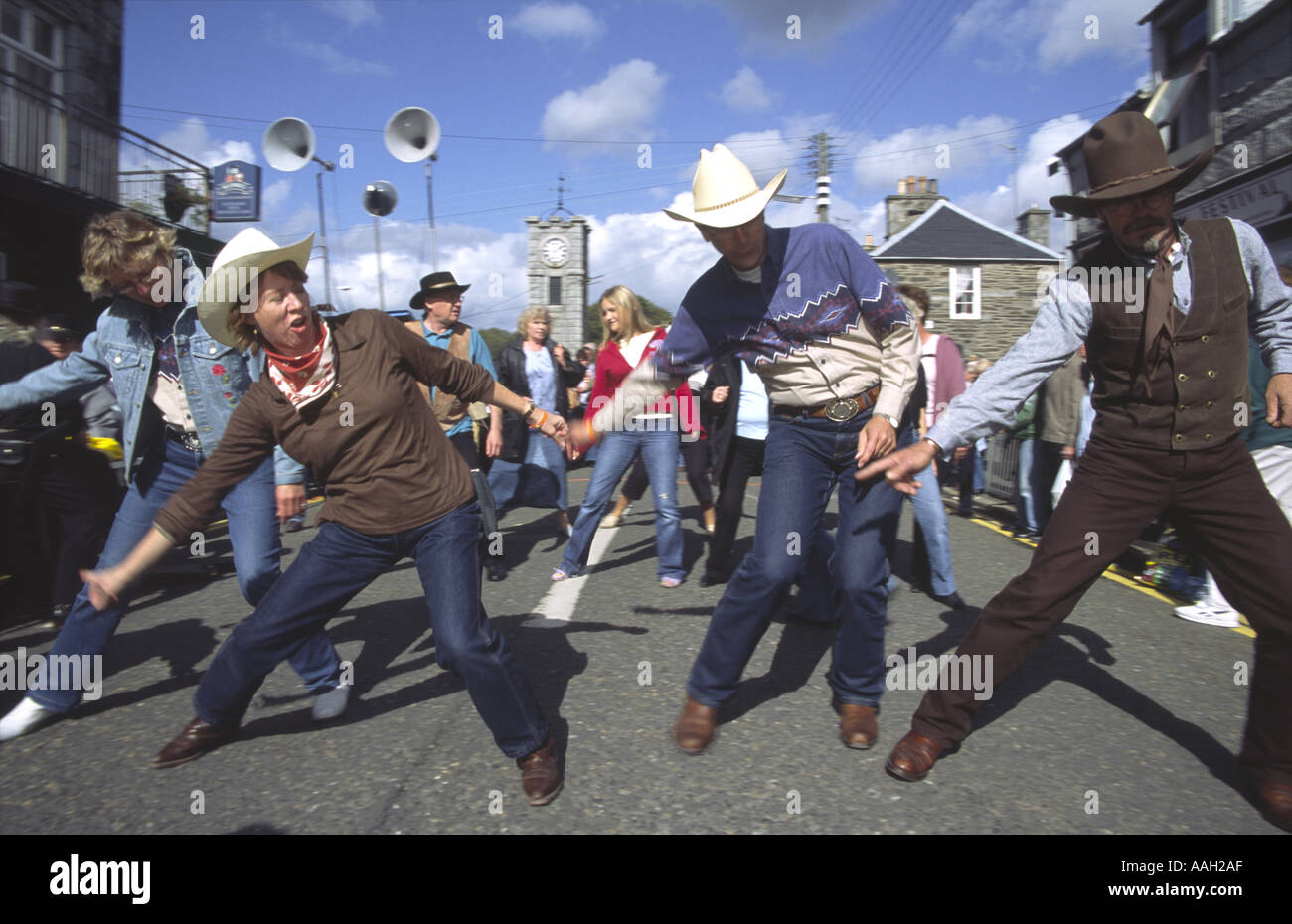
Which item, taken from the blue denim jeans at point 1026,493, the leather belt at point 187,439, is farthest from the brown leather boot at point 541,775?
the blue denim jeans at point 1026,493

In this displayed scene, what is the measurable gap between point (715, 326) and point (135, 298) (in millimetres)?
2342

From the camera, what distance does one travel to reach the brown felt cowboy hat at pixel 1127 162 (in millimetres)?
2596

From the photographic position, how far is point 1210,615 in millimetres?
4992

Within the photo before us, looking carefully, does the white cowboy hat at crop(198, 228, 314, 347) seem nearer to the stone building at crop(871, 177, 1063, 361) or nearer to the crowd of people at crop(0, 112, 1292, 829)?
the crowd of people at crop(0, 112, 1292, 829)

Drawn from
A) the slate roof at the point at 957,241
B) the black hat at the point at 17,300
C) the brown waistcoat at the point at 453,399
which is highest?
the slate roof at the point at 957,241

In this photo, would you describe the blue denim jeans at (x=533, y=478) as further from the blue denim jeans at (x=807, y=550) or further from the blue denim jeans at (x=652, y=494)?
the blue denim jeans at (x=807, y=550)

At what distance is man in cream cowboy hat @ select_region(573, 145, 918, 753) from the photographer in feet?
9.91

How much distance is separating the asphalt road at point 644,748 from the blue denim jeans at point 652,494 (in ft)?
3.01

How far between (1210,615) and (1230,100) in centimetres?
1448

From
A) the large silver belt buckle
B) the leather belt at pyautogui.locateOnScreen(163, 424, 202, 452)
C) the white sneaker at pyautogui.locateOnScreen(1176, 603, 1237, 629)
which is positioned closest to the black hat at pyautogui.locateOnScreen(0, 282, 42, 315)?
the leather belt at pyautogui.locateOnScreen(163, 424, 202, 452)

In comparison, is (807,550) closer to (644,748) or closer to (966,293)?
(644,748)
